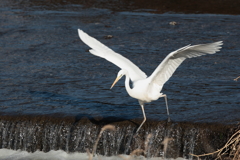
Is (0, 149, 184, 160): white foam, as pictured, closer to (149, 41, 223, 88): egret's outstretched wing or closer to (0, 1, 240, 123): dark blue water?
(0, 1, 240, 123): dark blue water

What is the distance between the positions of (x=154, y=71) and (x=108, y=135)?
5.02ft

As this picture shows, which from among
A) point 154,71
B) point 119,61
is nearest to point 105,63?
point 119,61

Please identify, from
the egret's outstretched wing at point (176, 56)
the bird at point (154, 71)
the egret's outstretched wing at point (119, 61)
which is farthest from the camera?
the egret's outstretched wing at point (119, 61)

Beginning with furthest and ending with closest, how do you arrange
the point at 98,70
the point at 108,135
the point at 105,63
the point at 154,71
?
the point at 105,63 → the point at 98,70 → the point at 108,135 → the point at 154,71

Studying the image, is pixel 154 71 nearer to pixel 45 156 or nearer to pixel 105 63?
pixel 45 156

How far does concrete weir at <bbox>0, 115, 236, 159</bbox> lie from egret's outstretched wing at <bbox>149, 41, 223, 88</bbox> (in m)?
0.81

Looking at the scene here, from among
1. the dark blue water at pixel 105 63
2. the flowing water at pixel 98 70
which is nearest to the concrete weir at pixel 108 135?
the flowing water at pixel 98 70

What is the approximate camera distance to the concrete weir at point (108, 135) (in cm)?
615

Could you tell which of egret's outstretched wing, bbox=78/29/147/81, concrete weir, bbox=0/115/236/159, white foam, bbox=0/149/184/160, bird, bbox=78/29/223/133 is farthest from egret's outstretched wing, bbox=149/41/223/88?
white foam, bbox=0/149/184/160

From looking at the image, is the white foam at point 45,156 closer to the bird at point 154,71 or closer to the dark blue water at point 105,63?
the dark blue water at point 105,63

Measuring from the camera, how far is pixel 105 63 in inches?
372

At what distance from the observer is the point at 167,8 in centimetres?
1400

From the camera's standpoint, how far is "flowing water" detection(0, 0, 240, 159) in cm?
677

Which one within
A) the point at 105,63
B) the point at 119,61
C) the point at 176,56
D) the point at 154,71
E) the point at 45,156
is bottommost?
the point at 45,156
